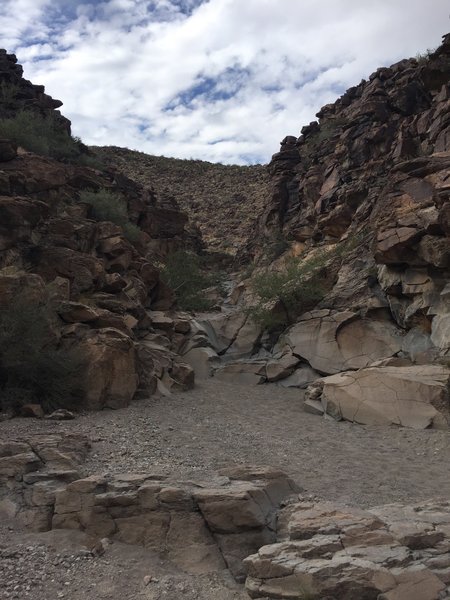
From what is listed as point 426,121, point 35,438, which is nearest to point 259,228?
point 426,121

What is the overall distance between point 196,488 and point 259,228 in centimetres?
3090

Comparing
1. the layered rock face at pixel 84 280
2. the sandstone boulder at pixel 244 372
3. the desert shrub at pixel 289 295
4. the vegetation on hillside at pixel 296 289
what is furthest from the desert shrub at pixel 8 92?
the sandstone boulder at pixel 244 372

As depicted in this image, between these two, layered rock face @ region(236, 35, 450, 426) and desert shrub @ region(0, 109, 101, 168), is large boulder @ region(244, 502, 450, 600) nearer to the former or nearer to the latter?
layered rock face @ region(236, 35, 450, 426)

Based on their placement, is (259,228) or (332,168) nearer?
(332,168)

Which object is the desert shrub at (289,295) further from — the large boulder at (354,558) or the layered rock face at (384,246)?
the large boulder at (354,558)

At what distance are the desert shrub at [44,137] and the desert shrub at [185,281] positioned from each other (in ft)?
23.8

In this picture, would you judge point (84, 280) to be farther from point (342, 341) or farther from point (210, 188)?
point (210, 188)

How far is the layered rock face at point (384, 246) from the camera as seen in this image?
13680 mm

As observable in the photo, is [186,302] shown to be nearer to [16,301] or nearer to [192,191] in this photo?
[16,301]

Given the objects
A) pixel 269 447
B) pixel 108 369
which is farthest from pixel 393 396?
pixel 108 369

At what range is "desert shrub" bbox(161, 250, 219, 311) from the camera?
85.3ft

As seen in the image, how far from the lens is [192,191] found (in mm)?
52906

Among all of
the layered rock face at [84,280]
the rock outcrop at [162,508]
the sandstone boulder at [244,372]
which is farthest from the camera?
the sandstone boulder at [244,372]

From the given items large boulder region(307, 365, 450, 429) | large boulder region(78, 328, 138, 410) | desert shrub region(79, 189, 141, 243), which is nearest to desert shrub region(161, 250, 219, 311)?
desert shrub region(79, 189, 141, 243)
